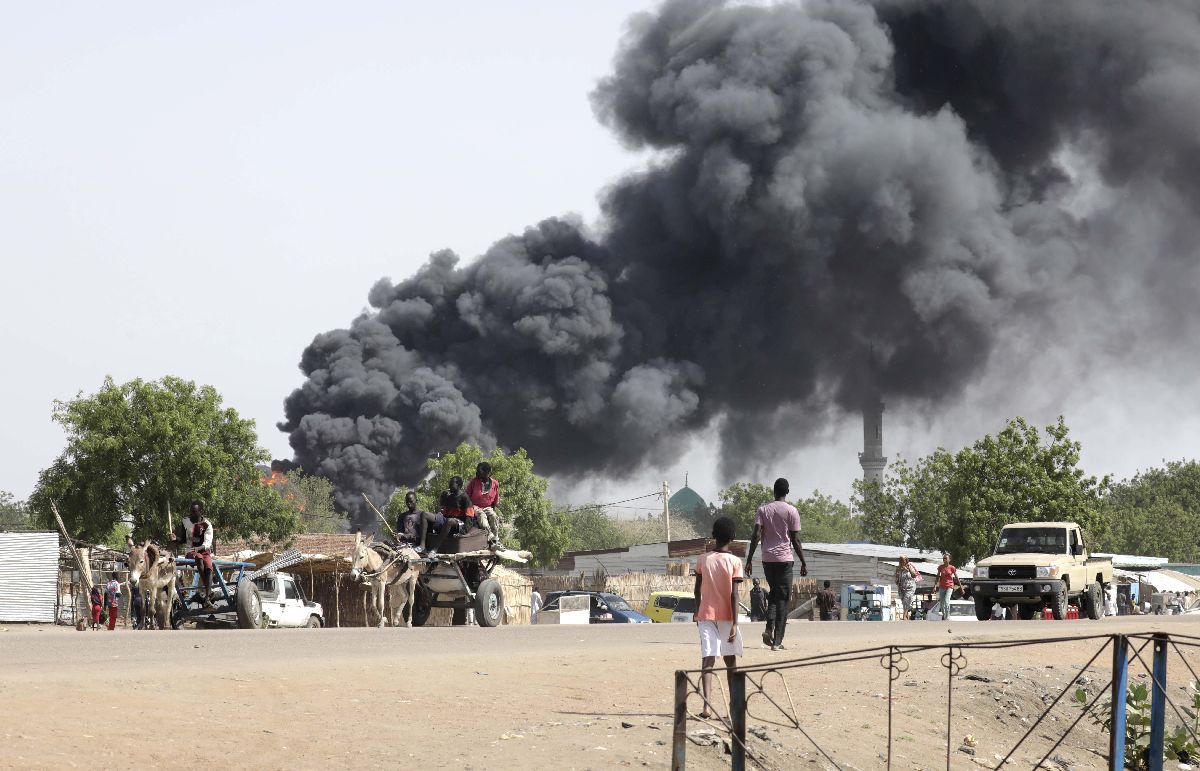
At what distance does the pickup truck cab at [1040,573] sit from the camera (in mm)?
28656

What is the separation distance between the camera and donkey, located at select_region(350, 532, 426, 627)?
23.0 metres

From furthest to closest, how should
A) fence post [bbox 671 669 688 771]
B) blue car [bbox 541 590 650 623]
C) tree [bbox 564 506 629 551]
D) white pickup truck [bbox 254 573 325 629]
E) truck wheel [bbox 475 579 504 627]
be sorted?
tree [bbox 564 506 629 551] < blue car [bbox 541 590 650 623] < white pickup truck [bbox 254 573 325 629] < truck wheel [bbox 475 579 504 627] < fence post [bbox 671 669 688 771]

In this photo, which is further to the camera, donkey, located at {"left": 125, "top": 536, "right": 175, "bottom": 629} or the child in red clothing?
the child in red clothing

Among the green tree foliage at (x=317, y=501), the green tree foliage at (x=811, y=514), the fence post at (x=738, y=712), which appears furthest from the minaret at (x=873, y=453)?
the fence post at (x=738, y=712)

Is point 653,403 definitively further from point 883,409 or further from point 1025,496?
point 1025,496

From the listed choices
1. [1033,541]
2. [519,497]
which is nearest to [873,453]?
[519,497]

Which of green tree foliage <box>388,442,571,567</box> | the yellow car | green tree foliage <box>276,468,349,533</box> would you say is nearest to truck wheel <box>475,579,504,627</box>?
the yellow car

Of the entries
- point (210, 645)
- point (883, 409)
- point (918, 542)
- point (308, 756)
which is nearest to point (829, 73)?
point (883, 409)

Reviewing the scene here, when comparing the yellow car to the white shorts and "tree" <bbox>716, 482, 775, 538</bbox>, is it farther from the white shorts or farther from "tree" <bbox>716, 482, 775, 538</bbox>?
"tree" <bbox>716, 482, 775, 538</bbox>

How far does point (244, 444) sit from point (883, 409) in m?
58.2

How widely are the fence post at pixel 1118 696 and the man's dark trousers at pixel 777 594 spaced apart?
4.04 m

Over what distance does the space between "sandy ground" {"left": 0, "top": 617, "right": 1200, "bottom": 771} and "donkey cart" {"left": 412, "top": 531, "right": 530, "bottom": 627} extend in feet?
13.7

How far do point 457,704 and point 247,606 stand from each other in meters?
10.8

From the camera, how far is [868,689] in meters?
14.5
